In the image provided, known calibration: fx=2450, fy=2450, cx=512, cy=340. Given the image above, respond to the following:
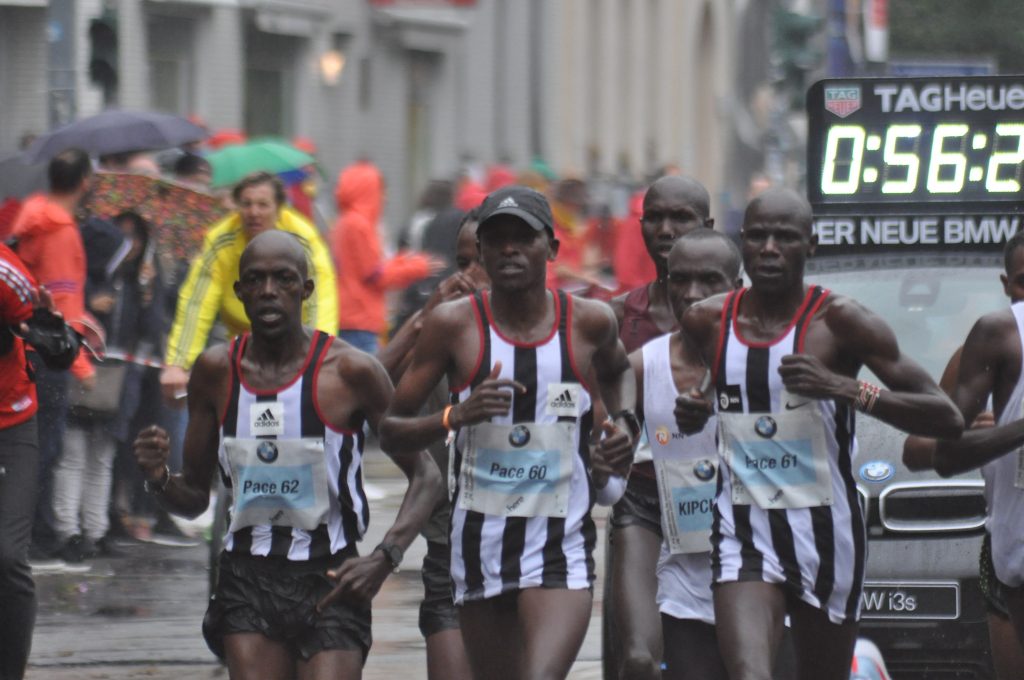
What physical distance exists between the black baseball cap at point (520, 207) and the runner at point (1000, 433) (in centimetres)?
135

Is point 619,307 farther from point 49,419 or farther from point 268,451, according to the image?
point 49,419

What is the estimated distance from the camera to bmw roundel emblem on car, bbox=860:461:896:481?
30.1 feet

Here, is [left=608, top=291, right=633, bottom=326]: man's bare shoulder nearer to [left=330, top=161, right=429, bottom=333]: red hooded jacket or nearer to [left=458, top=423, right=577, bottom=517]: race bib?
[left=458, top=423, right=577, bottom=517]: race bib

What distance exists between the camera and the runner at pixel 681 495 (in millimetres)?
7840

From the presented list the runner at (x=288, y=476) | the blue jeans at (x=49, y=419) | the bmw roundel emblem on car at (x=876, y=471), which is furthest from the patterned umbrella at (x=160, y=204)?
the runner at (x=288, y=476)

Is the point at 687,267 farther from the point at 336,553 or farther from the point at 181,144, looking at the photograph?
the point at 181,144

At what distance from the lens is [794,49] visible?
2394cm

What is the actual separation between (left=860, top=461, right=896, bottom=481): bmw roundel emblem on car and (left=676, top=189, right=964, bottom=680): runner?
2022 millimetres

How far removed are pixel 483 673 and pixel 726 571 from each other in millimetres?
776

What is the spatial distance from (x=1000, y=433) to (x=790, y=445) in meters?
0.68

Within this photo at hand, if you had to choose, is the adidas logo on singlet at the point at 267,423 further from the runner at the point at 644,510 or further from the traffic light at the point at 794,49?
the traffic light at the point at 794,49

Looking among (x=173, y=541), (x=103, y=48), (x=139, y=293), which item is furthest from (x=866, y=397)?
(x=103, y=48)

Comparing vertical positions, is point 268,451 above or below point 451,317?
below

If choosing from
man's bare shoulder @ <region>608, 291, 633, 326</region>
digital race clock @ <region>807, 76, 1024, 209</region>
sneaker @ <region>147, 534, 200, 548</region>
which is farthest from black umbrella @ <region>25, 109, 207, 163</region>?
man's bare shoulder @ <region>608, 291, 633, 326</region>
